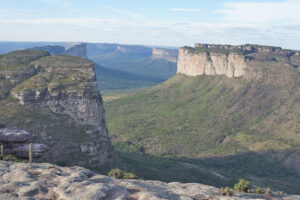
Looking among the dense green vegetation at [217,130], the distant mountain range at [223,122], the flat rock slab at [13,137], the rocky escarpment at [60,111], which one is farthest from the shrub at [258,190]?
the dense green vegetation at [217,130]

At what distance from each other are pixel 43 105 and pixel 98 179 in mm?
38368

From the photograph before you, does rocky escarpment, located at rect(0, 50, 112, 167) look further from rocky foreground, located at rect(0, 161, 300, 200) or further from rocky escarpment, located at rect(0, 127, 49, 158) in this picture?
rocky foreground, located at rect(0, 161, 300, 200)

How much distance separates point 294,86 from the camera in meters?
142

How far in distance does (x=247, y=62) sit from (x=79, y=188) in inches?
6048

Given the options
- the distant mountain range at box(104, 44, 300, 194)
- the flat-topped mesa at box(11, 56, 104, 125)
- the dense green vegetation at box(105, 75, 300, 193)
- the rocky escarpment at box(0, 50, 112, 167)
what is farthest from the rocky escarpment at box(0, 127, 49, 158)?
the dense green vegetation at box(105, 75, 300, 193)

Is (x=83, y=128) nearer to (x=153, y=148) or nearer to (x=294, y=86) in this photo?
(x=153, y=148)

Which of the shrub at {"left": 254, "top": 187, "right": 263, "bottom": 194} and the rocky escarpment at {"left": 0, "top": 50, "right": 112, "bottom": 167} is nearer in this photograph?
the shrub at {"left": 254, "top": 187, "right": 263, "bottom": 194}

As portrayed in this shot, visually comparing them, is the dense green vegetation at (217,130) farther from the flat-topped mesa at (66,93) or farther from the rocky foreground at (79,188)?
the rocky foreground at (79,188)

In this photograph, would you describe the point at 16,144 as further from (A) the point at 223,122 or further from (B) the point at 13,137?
(A) the point at 223,122

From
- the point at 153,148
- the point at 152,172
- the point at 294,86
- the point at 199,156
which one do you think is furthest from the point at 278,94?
the point at 152,172

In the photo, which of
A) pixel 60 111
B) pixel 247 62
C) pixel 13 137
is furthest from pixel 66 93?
pixel 247 62

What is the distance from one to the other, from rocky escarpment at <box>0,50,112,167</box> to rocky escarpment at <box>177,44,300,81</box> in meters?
111

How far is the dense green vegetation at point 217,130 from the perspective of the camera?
100 meters

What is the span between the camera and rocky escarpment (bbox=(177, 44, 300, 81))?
506 ft
